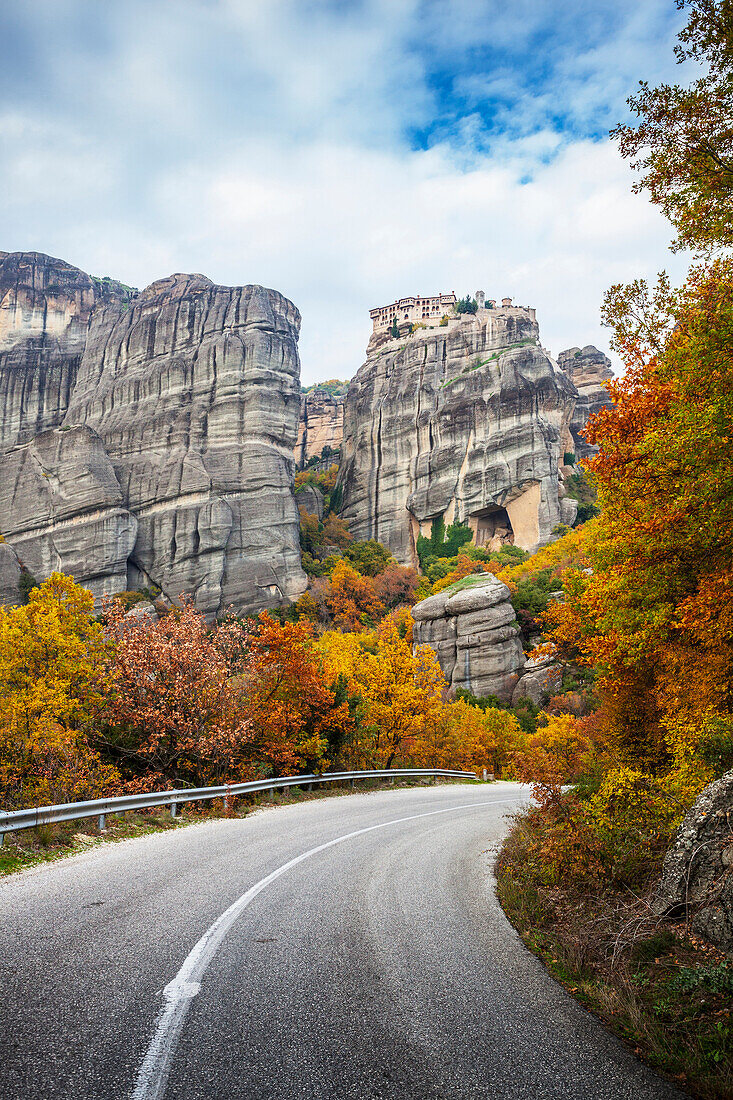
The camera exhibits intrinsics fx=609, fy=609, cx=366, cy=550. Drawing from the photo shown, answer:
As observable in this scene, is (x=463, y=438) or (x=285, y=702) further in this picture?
(x=463, y=438)

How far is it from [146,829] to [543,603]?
4650 cm

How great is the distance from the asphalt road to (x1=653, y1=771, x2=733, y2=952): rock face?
3.77ft

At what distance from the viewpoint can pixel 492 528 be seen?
8088cm

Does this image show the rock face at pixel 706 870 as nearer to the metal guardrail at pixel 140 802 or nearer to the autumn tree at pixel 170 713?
the metal guardrail at pixel 140 802

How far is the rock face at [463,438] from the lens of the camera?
254 feet

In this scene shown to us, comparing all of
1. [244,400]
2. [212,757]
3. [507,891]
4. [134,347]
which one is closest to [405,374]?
[244,400]

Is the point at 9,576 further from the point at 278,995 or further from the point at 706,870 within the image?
the point at 706,870

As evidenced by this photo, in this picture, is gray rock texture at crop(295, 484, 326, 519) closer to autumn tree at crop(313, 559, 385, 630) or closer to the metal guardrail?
autumn tree at crop(313, 559, 385, 630)

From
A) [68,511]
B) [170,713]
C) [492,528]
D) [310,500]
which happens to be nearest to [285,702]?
[170,713]

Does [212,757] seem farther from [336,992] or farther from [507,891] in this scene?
[336,992]

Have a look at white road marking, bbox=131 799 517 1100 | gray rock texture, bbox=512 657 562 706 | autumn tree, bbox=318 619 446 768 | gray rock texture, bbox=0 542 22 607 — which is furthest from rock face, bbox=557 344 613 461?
white road marking, bbox=131 799 517 1100

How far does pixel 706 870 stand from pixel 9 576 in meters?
70.3

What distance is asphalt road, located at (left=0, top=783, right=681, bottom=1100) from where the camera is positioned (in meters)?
3.15

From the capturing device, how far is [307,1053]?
3389mm
